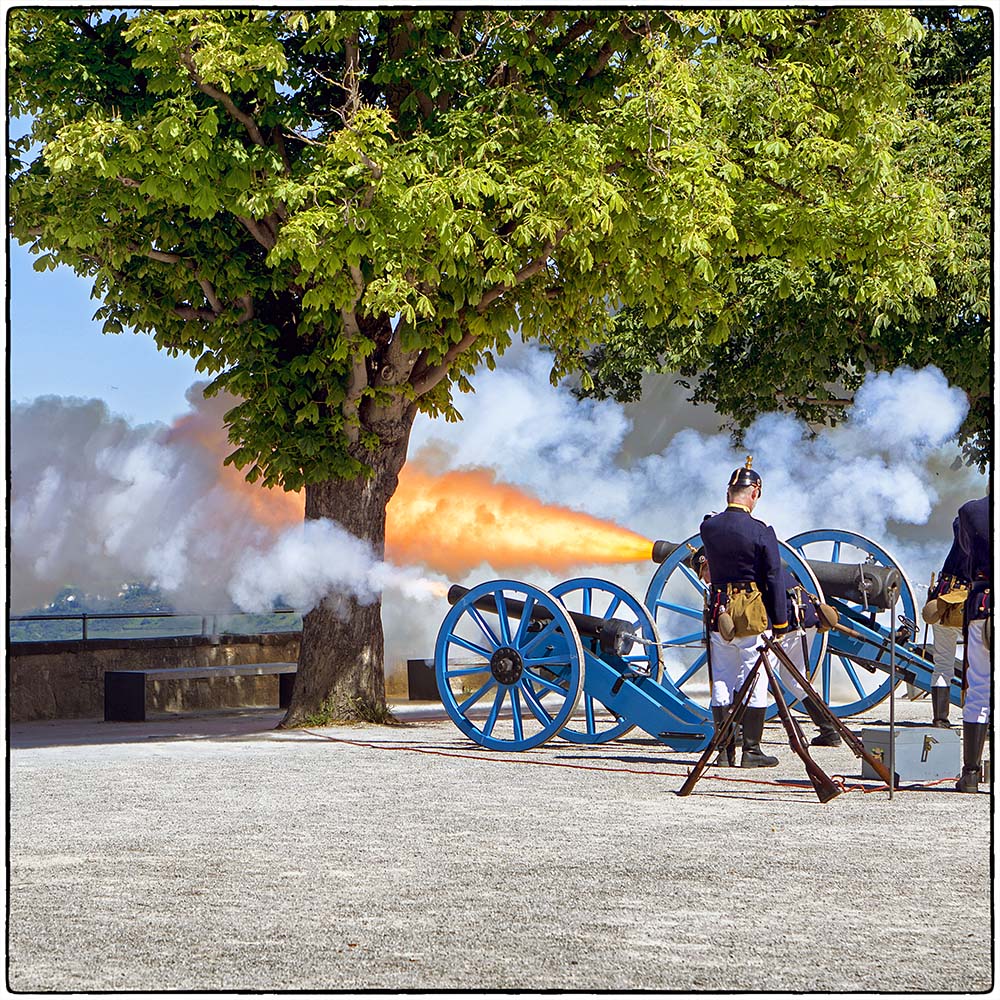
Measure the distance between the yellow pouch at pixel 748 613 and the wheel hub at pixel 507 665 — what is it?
2.09 metres

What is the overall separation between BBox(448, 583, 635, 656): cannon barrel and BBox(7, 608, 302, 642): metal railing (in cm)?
630

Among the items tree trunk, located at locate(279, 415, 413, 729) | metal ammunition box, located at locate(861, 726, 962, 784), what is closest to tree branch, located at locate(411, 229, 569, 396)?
tree trunk, located at locate(279, 415, 413, 729)

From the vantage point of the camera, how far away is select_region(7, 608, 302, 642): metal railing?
17.7 meters

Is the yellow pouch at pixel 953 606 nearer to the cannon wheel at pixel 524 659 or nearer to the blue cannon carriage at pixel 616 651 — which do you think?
the blue cannon carriage at pixel 616 651

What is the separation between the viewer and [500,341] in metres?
15.0

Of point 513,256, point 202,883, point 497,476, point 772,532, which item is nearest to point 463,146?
point 513,256

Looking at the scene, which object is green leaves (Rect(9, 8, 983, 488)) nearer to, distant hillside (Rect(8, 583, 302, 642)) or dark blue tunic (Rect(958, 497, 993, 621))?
dark blue tunic (Rect(958, 497, 993, 621))

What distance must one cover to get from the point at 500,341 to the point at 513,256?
8.01 ft

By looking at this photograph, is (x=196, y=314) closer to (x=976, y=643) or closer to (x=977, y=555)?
(x=977, y=555)

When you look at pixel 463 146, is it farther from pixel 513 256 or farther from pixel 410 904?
pixel 410 904

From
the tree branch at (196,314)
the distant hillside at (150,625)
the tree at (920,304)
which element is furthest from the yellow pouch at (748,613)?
the distant hillside at (150,625)

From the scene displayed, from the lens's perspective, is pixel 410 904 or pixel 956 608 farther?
pixel 956 608

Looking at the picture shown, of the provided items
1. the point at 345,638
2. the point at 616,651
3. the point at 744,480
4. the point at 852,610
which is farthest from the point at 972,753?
the point at 345,638

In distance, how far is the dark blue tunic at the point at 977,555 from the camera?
30.2 feet
